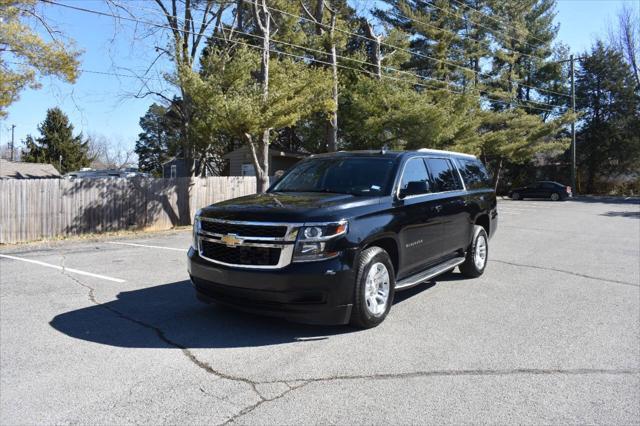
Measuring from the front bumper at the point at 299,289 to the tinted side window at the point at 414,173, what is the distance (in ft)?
5.15

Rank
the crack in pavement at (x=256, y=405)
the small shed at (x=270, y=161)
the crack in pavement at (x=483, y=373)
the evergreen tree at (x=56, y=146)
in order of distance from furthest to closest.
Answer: the evergreen tree at (x=56, y=146)
the small shed at (x=270, y=161)
the crack in pavement at (x=483, y=373)
the crack in pavement at (x=256, y=405)

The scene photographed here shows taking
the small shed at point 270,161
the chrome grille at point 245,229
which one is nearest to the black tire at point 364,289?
the chrome grille at point 245,229

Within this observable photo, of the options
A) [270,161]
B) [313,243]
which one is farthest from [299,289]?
[270,161]

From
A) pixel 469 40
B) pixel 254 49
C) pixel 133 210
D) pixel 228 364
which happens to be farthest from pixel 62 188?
pixel 469 40

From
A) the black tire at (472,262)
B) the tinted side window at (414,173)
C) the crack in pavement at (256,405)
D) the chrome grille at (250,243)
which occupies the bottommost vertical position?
the crack in pavement at (256,405)

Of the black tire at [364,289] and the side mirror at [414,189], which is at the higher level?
the side mirror at [414,189]

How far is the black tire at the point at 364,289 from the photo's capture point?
4660 millimetres

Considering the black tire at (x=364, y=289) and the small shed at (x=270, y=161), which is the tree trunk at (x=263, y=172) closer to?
the small shed at (x=270, y=161)

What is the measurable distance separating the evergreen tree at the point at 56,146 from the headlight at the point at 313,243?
52289 millimetres

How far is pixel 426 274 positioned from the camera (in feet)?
19.5

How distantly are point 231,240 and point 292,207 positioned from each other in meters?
0.68

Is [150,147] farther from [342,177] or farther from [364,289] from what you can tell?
[364,289]

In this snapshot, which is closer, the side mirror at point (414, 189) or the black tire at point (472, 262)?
the side mirror at point (414, 189)

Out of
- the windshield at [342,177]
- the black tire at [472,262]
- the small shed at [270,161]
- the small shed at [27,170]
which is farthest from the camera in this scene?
the small shed at [27,170]
